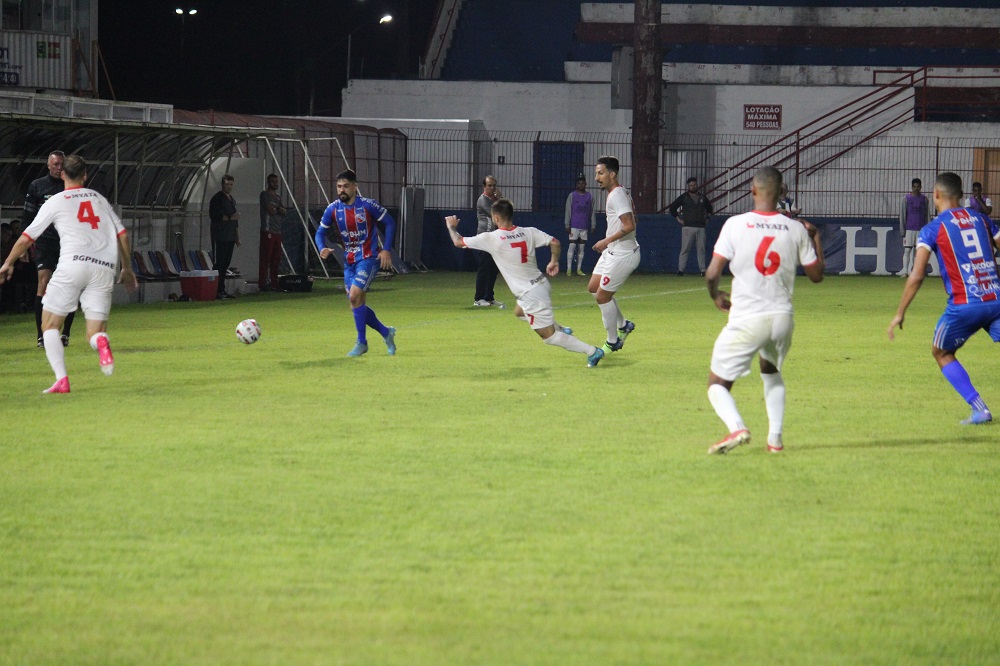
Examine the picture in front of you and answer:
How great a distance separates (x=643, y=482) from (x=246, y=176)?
17.4 metres

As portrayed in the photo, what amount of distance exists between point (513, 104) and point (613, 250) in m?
23.2

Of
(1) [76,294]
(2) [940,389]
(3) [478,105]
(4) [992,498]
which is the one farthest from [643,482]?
(3) [478,105]

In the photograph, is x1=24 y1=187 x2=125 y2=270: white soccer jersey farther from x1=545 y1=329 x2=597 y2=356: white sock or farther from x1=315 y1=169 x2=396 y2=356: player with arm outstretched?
x1=545 y1=329 x2=597 y2=356: white sock

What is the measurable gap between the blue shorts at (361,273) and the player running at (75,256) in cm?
297

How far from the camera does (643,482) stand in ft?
23.7

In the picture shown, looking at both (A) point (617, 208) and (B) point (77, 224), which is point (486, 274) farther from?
(B) point (77, 224)

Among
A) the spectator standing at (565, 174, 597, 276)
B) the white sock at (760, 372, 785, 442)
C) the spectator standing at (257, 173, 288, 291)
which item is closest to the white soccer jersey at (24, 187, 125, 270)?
the white sock at (760, 372, 785, 442)

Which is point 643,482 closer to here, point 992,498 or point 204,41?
point 992,498

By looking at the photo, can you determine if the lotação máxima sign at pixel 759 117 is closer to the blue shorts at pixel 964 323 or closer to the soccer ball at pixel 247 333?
the soccer ball at pixel 247 333

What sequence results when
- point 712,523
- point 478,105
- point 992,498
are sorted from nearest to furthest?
point 712,523 < point 992,498 < point 478,105

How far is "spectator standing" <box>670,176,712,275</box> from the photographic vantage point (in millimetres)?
28688

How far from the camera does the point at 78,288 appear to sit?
34.9 feet

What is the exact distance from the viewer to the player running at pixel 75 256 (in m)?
10.6

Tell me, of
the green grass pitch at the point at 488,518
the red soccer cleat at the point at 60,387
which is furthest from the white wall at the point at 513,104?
the red soccer cleat at the point at 60,387
